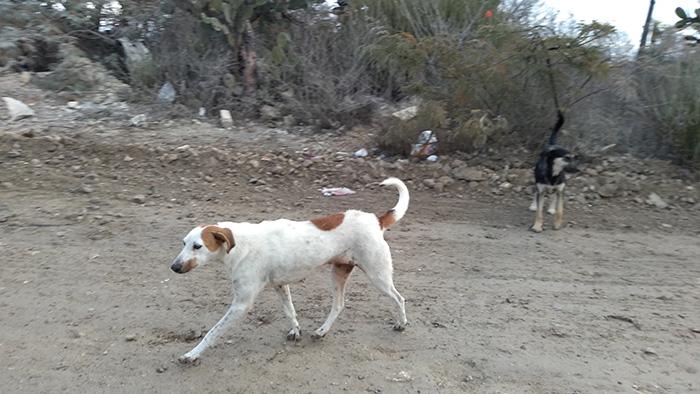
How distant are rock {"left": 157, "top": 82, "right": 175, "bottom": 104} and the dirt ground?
7.37 feet

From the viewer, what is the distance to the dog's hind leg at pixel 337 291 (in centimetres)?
509

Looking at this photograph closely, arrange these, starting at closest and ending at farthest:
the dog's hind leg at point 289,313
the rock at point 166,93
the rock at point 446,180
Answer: the dog's hind leg at point 289,313 < the rock at point 446,180 < the rock at point 166,93

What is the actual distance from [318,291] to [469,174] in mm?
4041

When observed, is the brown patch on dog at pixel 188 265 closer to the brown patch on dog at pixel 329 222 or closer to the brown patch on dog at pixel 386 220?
the brown patch on dog at pixel 329 222

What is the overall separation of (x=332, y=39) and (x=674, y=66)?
595cm

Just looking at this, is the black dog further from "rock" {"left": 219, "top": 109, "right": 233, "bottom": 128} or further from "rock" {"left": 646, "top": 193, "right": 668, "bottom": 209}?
"rock" {"left": 219, "top": 109, "right": 233, "bottom": 128}

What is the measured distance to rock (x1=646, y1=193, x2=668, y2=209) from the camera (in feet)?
28.8

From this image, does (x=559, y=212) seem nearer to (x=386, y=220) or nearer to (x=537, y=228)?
(x=537, y=228)

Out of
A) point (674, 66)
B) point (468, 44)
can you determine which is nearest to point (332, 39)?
point (468, 44)

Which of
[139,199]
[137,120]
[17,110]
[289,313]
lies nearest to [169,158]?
[139,199]

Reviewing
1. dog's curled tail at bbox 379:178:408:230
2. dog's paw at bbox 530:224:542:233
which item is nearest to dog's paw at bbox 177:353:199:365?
dog's curled tail at bbox 379:178:408:230

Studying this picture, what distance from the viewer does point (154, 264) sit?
21.2ft

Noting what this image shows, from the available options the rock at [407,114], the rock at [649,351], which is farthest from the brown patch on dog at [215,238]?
the rock at [407,114]

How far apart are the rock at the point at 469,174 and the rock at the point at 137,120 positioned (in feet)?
17.2
